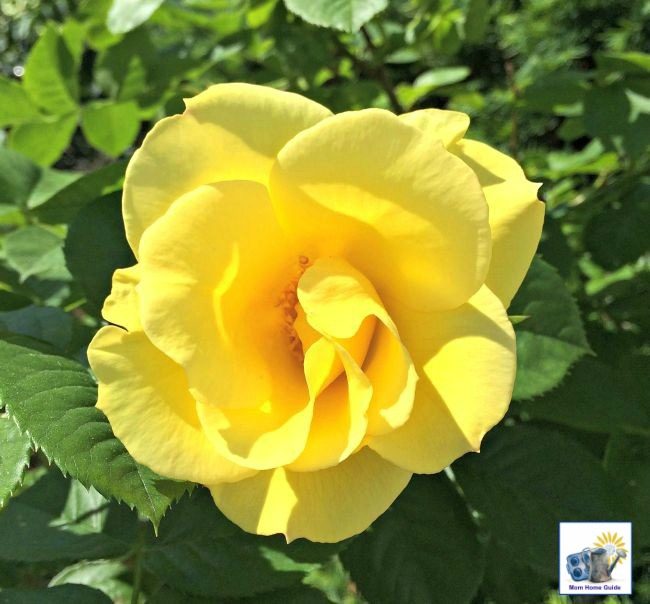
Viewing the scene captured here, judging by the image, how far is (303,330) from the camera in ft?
2.13

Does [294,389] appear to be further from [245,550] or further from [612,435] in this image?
[612,435]

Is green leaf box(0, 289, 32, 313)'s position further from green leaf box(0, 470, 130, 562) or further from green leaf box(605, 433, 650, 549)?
green leaf box(605, 433, 650, 549)

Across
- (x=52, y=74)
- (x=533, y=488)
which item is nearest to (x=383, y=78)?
(x=52, y=74)

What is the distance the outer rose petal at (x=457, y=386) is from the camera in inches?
22.0

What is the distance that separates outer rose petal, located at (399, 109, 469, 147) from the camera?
626mm

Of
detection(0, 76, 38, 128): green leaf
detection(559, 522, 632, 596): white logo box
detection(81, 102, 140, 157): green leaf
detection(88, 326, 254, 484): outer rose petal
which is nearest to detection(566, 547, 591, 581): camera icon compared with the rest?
detection(559, 522, 632, 596): white logo box

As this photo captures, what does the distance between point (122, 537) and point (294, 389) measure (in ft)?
1.25

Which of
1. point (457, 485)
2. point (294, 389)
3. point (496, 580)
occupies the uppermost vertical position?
Result: point (294, 389)

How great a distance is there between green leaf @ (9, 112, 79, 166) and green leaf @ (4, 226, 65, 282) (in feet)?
1.07

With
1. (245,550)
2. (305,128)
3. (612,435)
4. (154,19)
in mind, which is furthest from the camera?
(154,19)

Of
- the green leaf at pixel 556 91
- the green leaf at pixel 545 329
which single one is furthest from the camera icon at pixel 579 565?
the green leaf at pixel 556 91

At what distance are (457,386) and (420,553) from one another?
0.33 m

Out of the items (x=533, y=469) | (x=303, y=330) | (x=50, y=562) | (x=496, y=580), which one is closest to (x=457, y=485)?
(x=533, y=469)

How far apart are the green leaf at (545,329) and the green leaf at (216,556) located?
1.01 ft
